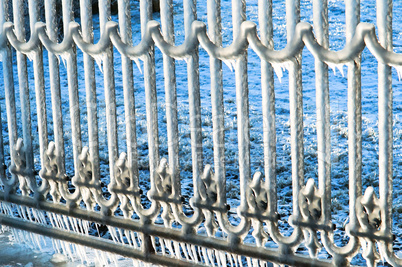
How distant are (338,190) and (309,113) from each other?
5.30ft

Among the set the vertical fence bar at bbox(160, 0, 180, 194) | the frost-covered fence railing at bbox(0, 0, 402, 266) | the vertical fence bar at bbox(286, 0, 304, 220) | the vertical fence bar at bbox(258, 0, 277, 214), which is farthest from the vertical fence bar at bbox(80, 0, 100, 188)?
the vertical fence bar at bbox(286, 0, 304, 220)

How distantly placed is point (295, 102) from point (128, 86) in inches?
29.1

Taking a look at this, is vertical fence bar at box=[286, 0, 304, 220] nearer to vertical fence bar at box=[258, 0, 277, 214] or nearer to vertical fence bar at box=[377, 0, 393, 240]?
vertical fence bar at box=[258, 0, 277, 214]

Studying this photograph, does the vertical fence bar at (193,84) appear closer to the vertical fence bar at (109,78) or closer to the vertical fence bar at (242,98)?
the vertical fence bar at (242,98)

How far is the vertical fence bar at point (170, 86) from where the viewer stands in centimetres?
227

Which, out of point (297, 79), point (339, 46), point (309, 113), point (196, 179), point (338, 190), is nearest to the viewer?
point (297, 79)

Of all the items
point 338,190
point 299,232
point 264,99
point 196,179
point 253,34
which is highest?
point 253,34

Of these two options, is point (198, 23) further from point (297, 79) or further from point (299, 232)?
point (299, 232)

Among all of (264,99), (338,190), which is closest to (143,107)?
(338,190)

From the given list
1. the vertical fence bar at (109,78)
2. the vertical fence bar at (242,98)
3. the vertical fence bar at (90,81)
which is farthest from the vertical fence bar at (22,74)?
the vertical fence bar at (242,98)

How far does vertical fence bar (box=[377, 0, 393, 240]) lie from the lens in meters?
1.88

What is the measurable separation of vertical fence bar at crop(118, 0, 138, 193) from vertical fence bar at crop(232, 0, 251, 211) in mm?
481

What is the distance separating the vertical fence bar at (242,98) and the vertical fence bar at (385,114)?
19.7 inches

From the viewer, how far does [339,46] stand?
7.05 m
